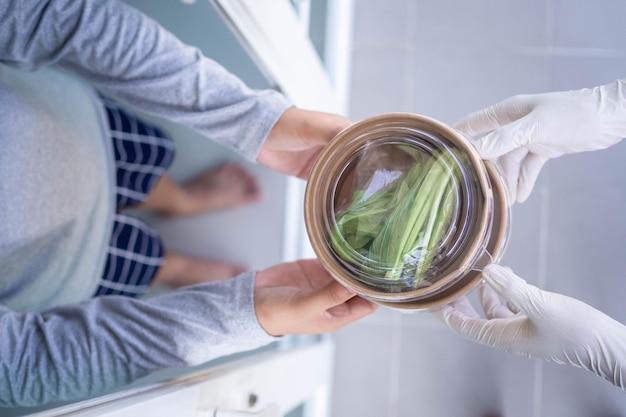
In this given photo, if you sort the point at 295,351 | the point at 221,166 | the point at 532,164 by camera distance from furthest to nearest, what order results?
the point at 221,166 → the point at 295,351 → the point at 532,164

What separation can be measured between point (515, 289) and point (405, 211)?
0.46ft

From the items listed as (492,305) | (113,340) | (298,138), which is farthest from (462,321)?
(113,340)

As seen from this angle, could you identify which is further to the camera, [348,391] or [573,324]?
[348,391]

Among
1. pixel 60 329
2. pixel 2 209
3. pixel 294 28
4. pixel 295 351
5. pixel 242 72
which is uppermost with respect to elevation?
pixel 294 28

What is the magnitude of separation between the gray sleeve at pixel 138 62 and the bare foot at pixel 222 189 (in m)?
0.58

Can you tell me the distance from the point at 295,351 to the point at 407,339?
26 centimetres

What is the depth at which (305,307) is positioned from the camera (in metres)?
0.62

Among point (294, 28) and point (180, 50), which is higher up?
point (294, 28)

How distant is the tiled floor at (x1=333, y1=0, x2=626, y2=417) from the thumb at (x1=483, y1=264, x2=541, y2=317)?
0.04 m

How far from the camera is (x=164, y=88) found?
0.72m

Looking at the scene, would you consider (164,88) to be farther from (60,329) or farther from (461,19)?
(461,19)

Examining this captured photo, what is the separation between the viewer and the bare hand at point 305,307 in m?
0.60

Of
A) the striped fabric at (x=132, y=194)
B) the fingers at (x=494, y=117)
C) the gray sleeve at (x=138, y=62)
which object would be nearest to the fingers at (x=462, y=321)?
the fingers at (x=494, y=117)

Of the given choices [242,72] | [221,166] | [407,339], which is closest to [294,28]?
[242,72]
